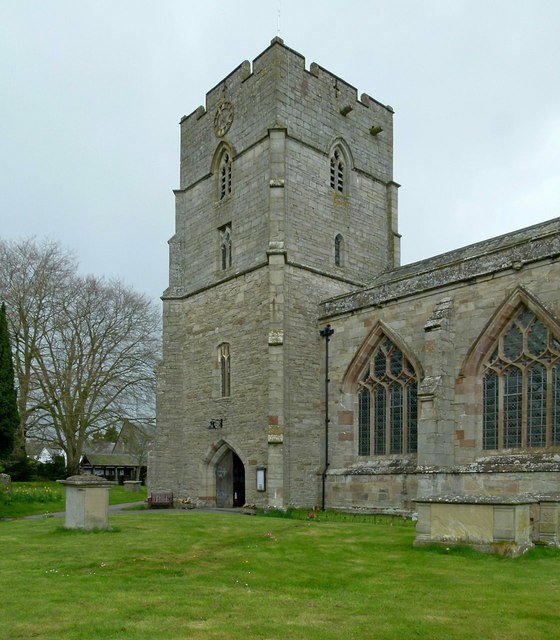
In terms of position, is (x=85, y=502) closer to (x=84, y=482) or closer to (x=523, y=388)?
(x=84, y=482)

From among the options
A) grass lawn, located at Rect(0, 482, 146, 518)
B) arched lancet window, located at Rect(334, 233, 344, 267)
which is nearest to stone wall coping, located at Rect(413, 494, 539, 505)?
grass lawn, located at Rect(0, 482, 146, 518)

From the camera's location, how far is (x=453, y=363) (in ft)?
60.8

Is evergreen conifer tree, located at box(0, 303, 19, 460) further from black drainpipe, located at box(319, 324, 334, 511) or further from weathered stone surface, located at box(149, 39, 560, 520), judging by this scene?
black drainpipe, located at box(319, 324, 334, 511)

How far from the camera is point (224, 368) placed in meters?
25.1

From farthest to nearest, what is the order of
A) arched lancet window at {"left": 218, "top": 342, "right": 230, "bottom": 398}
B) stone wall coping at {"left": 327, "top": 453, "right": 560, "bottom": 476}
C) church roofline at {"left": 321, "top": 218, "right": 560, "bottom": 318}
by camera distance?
arched lancet window at {"left": 218, "top": 342, "right": 230, "bottom": 398}, church roofline at {"left": 321, "top": 218, "right": 560, "bottom": 318}, stone wall coping at {"left": 327, "top": 453, "right": 560, "bottom": 476}

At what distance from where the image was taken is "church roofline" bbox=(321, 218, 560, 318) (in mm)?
17141

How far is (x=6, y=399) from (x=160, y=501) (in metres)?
6.76

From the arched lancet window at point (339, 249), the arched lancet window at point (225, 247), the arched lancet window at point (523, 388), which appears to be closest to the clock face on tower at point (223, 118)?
the arched lancet window at point (225, 247)

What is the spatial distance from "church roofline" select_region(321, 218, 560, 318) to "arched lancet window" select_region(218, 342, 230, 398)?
4.17 meters

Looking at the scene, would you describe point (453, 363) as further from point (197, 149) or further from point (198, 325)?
point (197, 149)

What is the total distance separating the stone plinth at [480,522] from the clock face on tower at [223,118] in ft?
63.6

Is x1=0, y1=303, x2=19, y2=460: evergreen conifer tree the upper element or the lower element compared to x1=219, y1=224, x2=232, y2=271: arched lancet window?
lower

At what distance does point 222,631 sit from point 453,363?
13392mm

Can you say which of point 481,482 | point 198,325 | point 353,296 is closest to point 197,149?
point 198,325
